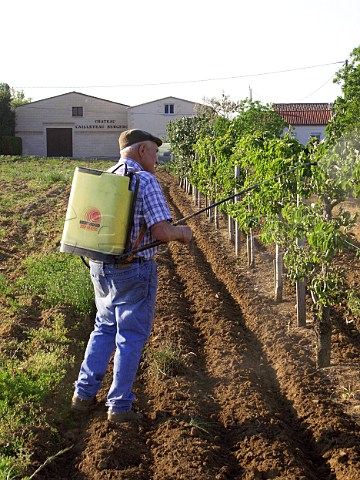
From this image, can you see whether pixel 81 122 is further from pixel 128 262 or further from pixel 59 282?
pixel 128 262

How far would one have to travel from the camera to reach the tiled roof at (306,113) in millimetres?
50875

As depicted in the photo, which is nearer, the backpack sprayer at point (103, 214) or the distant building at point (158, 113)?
the backpack sprayer at point (103, 214)

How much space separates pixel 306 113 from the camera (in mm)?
51875

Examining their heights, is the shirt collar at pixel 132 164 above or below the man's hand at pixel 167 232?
above

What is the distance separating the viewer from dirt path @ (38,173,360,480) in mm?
4145

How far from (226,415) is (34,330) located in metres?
2.40

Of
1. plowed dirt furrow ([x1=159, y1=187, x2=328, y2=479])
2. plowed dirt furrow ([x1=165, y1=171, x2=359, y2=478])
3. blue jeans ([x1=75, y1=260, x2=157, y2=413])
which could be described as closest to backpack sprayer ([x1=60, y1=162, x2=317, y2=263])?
blue jeans ([x1=75, y1=260, x2=157, y2=413])

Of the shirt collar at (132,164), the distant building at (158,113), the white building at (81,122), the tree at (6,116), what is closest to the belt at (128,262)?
the shirt collar at (132,164)

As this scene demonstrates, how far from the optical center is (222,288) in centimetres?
934

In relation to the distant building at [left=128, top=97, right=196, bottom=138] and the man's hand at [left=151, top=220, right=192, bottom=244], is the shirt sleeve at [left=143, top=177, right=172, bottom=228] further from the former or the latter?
the distant building at [left=128, top=97, right=196, bottom=138]

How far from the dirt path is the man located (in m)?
0.29

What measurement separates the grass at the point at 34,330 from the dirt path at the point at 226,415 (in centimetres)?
28

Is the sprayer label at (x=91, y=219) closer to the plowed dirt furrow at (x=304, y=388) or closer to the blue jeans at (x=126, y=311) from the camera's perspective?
the blue jeans at (x=126, y=311)

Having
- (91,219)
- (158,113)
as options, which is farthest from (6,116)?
(91,219)
